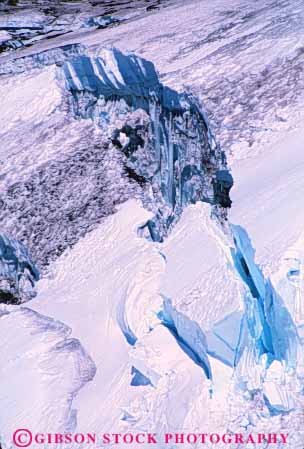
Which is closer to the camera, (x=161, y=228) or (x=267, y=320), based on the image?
(x=267, y=320)

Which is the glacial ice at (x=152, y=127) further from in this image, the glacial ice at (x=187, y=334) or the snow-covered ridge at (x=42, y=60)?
the glacial ice at (x=187, y=334)

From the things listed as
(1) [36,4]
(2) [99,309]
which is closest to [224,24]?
(2) [99,309]

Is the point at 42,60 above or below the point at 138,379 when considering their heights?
above

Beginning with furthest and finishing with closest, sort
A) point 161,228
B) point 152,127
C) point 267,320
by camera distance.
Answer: point 152,127
point 161,228
point 267,320

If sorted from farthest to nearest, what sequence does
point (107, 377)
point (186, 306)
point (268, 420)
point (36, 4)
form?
1. point (36, 4)
2. point (107, 377)
3. point (186, 306)
4. point (268, 420)

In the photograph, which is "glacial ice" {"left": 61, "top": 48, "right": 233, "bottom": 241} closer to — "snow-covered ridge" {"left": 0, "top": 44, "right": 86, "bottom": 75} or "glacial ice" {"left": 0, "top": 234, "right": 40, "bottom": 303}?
"snow-covered ridge" {"left": 0, "top": 44, "right": 86, "bottom": 75}

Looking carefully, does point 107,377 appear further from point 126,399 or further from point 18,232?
point 18,232

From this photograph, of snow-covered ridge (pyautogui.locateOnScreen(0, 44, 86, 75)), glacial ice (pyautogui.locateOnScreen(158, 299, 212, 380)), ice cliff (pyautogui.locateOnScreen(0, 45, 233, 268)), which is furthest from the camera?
snow-covered ridge (pyautogui.locateOnScreen(0, 44, 86, 75))

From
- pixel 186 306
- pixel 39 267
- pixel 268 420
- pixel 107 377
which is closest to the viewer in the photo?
pixel 268 420

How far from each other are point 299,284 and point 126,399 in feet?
8.10

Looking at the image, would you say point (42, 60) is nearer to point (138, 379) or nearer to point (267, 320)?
point (138, 379)

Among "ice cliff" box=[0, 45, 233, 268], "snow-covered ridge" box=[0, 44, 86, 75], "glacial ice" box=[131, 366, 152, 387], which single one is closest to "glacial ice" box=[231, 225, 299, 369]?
"glacial ice" box=[131, 366, 152, 387]

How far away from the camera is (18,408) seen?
7.79m

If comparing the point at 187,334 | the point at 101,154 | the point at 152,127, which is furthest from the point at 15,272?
the point at 187,334
